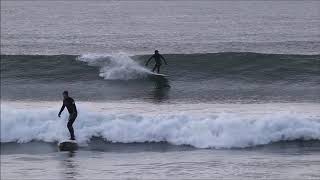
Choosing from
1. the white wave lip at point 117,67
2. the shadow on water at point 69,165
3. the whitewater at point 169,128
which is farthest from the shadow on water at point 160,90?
the shadow on water at point 69,165

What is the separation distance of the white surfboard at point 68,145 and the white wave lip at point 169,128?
0.99 metres

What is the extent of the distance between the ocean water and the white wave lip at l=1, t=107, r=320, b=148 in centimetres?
3

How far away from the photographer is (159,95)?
2664 cm

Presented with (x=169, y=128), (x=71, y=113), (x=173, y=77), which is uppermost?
(x=173, y=77)

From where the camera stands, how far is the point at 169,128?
61.9 feet

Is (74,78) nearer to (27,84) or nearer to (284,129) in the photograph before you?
(27,84)

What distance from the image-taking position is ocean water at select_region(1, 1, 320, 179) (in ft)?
48.5

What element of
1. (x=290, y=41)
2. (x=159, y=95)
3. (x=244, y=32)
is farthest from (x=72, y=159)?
(x=244, y=32)

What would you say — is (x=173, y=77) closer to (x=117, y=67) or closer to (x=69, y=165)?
(x=117, y=67)

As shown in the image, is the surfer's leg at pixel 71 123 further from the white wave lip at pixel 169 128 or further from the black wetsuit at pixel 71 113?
the white wave lip at pixel 169 128

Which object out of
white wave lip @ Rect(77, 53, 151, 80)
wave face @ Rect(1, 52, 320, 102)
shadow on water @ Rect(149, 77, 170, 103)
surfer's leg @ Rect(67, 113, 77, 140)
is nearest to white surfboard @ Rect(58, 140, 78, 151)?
surfer's leg @ Rect(67, 113, 77, 140)

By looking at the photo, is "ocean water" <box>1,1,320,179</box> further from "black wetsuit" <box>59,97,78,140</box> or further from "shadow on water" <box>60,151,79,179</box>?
"black wetsuit" <box>59,97,78,140</box>

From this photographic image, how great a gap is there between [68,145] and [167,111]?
5397 mm

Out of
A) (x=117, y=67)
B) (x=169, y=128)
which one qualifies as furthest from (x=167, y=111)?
(x=117, y=67)
